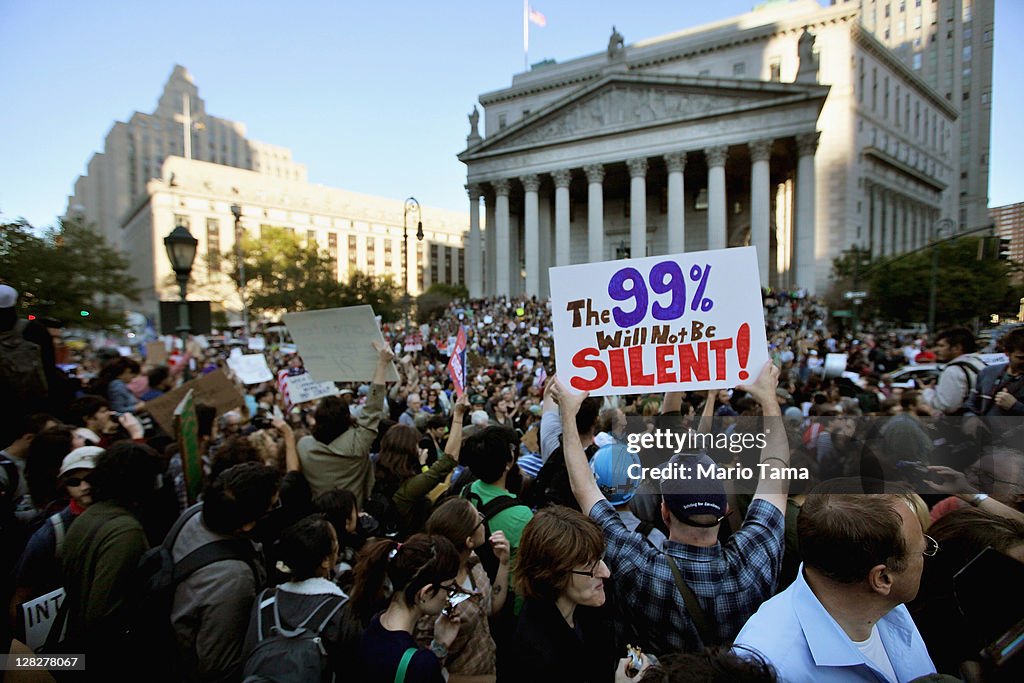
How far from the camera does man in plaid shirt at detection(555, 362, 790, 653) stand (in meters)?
1.93

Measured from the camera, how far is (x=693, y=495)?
202 cm

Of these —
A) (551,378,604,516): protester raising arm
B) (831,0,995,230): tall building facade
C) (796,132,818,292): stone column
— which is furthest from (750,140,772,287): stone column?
(551,378,604,516): protester raising arm

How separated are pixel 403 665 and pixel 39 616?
1910mm

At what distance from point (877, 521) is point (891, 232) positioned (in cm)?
5977

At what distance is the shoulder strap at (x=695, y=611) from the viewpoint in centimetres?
191

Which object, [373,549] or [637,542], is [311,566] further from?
[637,542]

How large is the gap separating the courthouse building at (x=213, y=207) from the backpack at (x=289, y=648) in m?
61.6

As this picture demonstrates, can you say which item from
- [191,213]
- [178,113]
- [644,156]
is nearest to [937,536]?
[644,156]

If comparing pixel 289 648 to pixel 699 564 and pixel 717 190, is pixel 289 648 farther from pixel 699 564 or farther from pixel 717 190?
pixel 717 190

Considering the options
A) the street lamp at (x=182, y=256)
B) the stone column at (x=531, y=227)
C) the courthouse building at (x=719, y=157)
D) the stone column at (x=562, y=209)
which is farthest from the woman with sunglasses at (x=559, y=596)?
the stone column at (x=531, y=227)

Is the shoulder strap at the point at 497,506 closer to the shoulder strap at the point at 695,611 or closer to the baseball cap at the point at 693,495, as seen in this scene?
the baseball cap at the point at 693,495

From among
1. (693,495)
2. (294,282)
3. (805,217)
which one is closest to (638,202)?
(805,217)

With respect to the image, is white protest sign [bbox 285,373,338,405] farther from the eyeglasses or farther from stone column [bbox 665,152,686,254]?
stone column [bbox 665,152,686,254]

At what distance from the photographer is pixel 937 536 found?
79.7 inches
